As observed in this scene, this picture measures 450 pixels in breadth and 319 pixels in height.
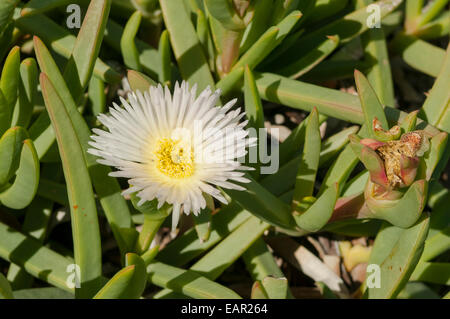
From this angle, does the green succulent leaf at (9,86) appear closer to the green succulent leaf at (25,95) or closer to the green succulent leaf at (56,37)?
the green succulent leaf at (25,95)

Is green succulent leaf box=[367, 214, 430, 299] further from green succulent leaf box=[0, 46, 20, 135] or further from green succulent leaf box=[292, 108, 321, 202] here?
green succulent leaf box=[0, 46, 20, 135]

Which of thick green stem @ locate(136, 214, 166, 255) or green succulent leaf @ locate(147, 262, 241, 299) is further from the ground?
thick green stem @ locate(136, 214, 166, 255)

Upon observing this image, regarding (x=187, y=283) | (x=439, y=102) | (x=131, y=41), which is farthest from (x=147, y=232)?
(x=439, y=102)

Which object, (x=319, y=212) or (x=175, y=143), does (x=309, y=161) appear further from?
(x=175, y=143)

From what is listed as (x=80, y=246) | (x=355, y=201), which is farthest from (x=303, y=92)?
(x=80, y=246)

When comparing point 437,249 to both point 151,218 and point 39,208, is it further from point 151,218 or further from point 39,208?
point 39,208

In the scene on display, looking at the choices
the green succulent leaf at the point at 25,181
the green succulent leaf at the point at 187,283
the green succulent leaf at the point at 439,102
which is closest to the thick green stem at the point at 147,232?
the green succulent leaf at the point at 187,283

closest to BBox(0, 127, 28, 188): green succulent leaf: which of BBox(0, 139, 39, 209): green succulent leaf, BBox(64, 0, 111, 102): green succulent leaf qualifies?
BBox(0, 139, 39, 209): green succulent leaf

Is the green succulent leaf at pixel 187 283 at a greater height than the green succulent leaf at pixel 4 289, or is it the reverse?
the green succulent leaf at pixel 4 289
